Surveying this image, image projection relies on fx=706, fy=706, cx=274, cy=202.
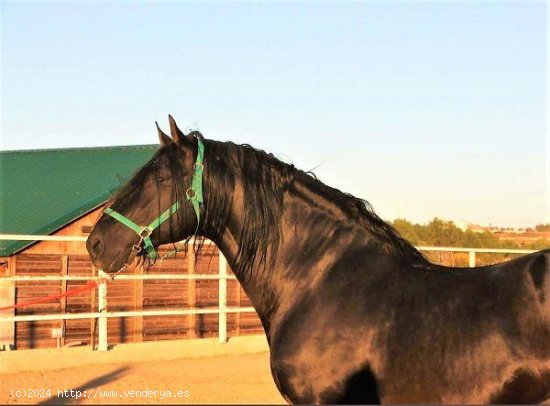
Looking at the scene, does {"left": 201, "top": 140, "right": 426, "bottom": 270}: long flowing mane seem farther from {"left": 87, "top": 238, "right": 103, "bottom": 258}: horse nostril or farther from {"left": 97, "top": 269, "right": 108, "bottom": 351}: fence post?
{"left": 97, "top": 269, "right": 108, "bottom": 351}: fence post

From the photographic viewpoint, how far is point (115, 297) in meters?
13.4

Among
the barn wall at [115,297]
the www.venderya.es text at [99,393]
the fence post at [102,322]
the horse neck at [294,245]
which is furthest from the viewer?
the barn wall at [115,297]

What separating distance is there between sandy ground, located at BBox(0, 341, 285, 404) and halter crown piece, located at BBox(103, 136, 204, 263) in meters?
1.84

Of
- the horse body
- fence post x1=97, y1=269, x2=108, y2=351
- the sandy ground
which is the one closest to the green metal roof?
fence post x1=97, y1=269, x2=108, y2=351

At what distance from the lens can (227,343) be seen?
33.4 ft

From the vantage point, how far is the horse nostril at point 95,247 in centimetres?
398

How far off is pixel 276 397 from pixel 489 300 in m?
3.42

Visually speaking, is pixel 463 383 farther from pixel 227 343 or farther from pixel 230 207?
pixel 227 343

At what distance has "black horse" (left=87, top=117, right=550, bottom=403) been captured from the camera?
3.26 m

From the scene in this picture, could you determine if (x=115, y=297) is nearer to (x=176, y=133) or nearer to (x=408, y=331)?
(x=176, y=133)

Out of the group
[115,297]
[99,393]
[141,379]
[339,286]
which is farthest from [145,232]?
[115,297]

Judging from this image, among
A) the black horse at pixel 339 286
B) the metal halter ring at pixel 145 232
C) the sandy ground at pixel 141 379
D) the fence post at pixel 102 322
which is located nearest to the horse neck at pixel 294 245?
the black horse at pixel 339 286

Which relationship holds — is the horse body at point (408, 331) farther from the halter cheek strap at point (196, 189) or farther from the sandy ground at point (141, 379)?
the sandy ground at point (141, 379)

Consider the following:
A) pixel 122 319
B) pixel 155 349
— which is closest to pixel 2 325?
pixel 122 319
